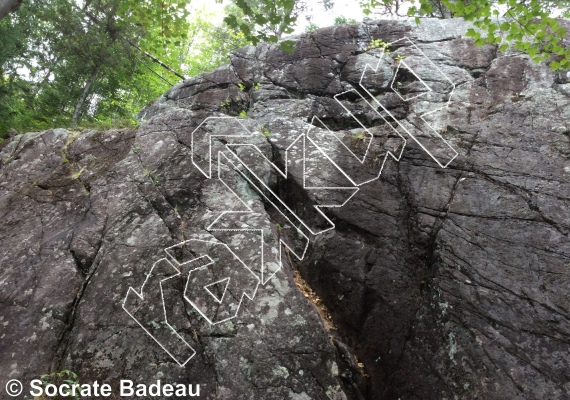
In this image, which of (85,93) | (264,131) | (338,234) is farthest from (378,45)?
(85,93)

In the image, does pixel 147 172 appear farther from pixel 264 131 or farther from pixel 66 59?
pixel 66 59

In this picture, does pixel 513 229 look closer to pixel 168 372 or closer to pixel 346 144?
pixel 346 144

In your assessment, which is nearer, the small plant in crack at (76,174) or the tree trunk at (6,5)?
the tree trunk at (6,5)

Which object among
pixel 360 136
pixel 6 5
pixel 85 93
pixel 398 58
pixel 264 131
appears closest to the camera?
pixel 6 5

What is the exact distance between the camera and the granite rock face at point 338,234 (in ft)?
14.6

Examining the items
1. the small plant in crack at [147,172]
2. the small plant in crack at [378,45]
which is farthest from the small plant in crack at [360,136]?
the small plant in crack at [147,172]

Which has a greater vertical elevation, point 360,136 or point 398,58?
point 398,58

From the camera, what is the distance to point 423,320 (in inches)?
187

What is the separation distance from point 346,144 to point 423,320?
3497 millimetres

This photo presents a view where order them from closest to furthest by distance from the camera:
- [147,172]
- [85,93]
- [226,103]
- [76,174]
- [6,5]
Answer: [6,5], [147,172], [76,174], [226,103], [85,93]

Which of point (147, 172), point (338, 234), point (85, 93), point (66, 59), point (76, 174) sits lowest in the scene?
point (338, 234)

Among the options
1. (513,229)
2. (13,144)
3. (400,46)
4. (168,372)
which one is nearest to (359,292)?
(513,229)

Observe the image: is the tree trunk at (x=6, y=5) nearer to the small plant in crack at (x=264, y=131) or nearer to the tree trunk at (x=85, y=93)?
the small plant in crack at (x=264, y=131)

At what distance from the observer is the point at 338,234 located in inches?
227
